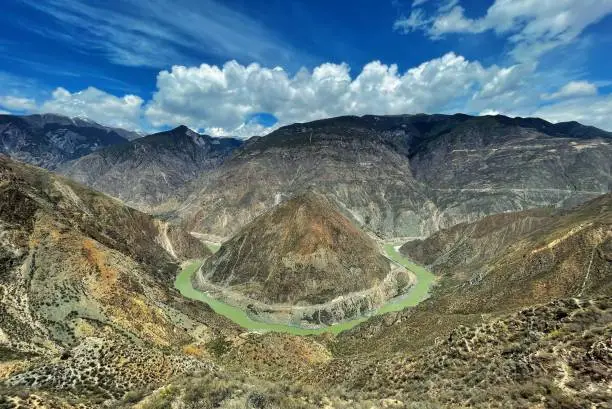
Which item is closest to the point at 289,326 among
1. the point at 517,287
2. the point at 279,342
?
the point at 279,342

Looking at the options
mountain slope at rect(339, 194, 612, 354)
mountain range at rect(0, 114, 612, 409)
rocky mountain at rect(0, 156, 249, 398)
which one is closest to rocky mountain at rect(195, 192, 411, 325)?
mountain range at rect(0, 114, 612, 409)

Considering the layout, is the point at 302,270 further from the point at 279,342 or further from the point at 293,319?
the point at 279,342

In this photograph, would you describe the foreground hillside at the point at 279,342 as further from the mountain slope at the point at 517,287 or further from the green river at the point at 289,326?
the green river at the point at 289,326

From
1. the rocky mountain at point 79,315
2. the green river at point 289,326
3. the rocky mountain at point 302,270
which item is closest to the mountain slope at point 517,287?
the green river at point 289,326

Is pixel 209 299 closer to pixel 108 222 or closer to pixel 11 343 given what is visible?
pixel 108 222

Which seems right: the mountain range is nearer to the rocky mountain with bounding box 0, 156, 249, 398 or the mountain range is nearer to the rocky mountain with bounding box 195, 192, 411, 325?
the rocky mountain with bounding box 0, 156, 249, 398

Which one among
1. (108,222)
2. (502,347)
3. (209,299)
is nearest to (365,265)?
(209,299)
